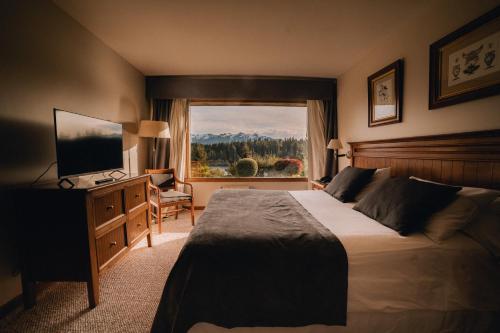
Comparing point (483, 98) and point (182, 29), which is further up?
point (182, 29)

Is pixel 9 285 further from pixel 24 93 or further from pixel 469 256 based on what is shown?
pixel 469 256

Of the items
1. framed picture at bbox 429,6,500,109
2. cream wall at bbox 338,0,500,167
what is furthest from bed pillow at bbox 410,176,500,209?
framed picture at bbox 429,6,500,109

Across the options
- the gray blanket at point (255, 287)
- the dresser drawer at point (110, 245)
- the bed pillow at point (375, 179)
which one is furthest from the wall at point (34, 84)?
the bed pillow at point (375, 179)

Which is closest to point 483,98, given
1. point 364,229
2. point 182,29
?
point 364,229

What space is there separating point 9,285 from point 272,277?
2064mm

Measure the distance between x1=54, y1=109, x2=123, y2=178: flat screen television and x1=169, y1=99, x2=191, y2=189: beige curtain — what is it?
5.45 feet

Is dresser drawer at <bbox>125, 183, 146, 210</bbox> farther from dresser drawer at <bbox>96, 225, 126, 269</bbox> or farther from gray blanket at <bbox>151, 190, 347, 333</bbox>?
gray blanket at <bbox>151, 190, 347, 333</bbox>

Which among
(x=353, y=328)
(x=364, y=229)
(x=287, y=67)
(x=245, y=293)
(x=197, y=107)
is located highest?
(x=287, y=67)

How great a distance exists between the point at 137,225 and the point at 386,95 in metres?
3.38

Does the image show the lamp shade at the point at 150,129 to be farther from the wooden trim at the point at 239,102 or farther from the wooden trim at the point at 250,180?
the wooden trim at the point at 250,180

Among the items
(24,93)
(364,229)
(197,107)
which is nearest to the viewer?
(364,229)

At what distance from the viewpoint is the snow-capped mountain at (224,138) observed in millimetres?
4641

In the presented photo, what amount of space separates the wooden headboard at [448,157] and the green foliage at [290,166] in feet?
6.12

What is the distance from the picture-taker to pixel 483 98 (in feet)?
5.68
